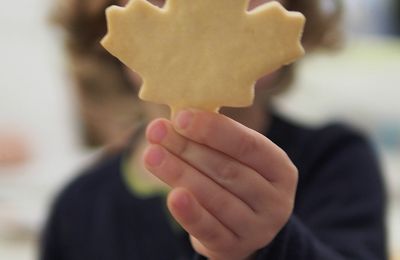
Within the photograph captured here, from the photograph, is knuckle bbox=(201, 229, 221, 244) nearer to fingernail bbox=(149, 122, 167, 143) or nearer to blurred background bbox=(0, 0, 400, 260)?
fingernail bbox=(149, 122, 167, 143)

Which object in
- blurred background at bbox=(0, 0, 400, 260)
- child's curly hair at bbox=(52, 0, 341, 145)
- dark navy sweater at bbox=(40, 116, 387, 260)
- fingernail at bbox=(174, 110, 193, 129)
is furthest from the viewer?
blurred background at bbox=(0, 0, 400, 260)

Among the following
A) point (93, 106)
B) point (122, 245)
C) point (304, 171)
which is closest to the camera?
point (304, 171)

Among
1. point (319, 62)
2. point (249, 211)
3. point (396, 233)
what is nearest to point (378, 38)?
point (319, 62)

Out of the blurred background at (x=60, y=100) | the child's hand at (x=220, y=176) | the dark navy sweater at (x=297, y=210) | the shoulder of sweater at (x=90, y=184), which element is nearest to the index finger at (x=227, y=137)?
the child's hand at (x=220, y=176)

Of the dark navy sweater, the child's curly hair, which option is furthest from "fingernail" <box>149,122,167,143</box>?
the child's curly hair

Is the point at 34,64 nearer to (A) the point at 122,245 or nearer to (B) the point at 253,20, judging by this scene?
(A) the point at 122,245

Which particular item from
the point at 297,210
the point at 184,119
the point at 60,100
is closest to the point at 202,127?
the point at 184,119

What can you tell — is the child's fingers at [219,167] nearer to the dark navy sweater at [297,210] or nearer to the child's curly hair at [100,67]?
the dark navy sweater at [297,210]
